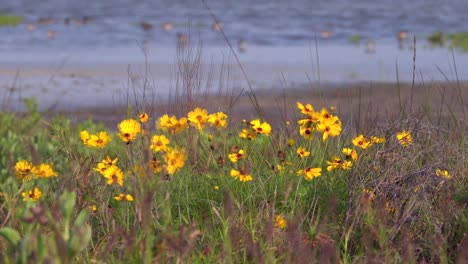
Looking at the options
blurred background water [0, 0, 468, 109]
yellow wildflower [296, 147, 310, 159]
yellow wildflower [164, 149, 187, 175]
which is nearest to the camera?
yellow wildflower [164, 149, 187, 175]

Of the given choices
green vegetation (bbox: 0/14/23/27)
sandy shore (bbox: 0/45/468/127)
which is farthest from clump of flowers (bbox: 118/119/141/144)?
green vegetation (bbox: 0/14/23/27)

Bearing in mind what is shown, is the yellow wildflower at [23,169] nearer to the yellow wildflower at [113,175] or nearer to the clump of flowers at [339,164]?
the yellow wildflower at [113,175]

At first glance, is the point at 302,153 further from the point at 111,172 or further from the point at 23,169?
the point at 23,169

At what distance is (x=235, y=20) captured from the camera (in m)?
22.8

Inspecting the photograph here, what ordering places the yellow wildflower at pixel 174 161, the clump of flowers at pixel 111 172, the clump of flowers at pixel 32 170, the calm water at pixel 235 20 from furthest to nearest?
the calm water at pixel 235 20 < the clump of flowers at pixel 32 170 < the clump of flowers at pixel 111 172 < the yellow wildflower at pixel 174 161

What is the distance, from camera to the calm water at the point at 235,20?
59.9 feet

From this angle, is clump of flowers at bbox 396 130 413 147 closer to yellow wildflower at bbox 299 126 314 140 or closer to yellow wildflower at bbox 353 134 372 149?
yellow wildflower at bbox 353 134 372 149

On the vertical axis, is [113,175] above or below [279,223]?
above

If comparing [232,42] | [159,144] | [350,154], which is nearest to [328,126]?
[350,154]

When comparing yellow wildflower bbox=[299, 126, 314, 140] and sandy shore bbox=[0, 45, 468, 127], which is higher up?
yellow wildflower bbox=[299, 126, 314, 140]

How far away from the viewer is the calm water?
18.2 meters

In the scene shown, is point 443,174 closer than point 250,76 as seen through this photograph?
Yes

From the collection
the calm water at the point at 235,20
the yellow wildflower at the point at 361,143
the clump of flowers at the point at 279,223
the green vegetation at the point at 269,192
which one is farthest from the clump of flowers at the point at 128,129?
the calm water at the point at 235,20

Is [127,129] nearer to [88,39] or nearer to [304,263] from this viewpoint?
[304,263]
